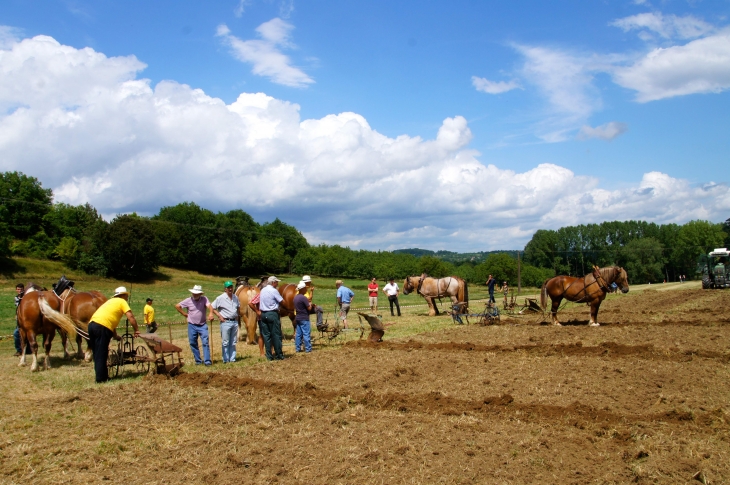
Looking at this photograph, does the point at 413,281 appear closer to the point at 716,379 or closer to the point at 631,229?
the point at 716,379

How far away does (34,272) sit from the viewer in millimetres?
54625

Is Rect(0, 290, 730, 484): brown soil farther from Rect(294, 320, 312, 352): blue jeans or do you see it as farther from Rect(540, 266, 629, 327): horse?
Rect(540, 266, 629, 327): horse

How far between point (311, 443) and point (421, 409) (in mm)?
2004

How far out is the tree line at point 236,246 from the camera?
203 feet

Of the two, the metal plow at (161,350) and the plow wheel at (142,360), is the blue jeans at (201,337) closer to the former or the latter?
the plow wheel at (142,360)

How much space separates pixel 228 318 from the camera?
500 inches

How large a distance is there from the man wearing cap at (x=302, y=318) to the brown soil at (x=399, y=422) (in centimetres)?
154

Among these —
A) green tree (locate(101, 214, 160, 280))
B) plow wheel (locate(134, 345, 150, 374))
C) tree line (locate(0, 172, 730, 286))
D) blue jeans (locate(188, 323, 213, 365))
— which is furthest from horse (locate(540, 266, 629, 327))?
green tree (locate(101, 214, 160, 280))

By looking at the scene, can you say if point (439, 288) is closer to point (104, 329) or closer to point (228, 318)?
point (228, 318)

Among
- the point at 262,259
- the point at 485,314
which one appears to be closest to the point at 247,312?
the point at 485,314

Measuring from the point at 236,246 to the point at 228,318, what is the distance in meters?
73.1

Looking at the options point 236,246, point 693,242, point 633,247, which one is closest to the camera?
point 236,246

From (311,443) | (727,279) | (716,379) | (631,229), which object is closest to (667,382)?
(716,379)

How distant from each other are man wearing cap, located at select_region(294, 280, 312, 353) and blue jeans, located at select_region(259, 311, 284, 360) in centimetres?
86
